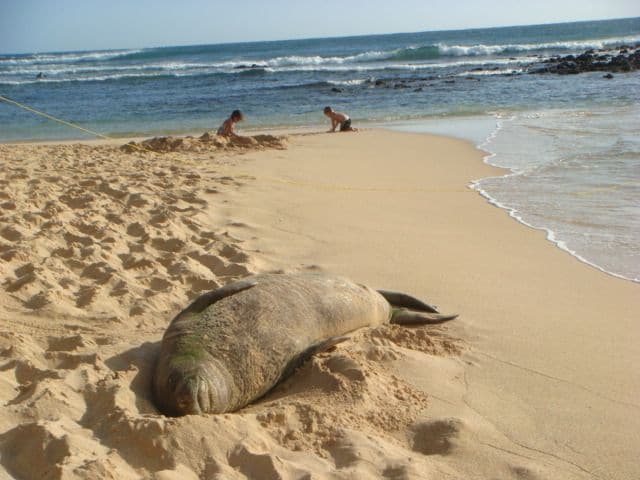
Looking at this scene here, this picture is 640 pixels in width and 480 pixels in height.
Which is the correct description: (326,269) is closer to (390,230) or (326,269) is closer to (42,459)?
(390,230)

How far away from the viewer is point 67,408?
3062 mm

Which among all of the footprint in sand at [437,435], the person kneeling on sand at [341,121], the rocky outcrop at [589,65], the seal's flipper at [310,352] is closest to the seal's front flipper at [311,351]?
the seal's flipper at [310,352]

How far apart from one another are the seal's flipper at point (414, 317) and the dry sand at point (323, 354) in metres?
0.16

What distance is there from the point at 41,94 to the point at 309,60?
816 inches

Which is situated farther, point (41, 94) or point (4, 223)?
point (41, 94)

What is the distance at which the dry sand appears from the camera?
2.86 meters

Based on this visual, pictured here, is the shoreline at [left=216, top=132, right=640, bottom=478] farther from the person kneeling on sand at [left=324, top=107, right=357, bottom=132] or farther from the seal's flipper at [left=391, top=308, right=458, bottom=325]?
the person kneeling on sand at [left=324, top=107, right=357, bottom=132]

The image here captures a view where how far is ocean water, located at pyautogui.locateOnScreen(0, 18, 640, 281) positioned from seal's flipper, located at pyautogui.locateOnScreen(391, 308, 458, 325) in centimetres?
174

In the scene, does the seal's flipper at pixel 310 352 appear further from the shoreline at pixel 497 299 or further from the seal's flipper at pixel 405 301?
the seal's flipper at pixel 405 301

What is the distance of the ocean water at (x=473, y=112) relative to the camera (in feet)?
24.3

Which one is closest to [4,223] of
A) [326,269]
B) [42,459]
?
[326,269]

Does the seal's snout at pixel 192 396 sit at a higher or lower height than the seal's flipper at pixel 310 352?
higher

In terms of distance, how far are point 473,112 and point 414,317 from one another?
14.2 metres

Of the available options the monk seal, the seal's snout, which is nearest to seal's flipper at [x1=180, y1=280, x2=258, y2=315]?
the monk seal
